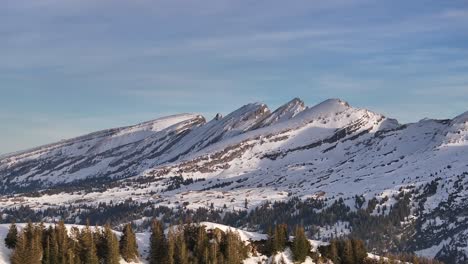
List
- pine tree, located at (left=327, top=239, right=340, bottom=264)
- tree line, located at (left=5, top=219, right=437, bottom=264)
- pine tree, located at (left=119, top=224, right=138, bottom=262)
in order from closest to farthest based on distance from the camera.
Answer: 1. tree line, located at (left=5, top=219, right=437, bottom=264)
2. pine tree, located at (left=119, top=224, right=138, bottom=262)
3. pine tree, located at (left=327, top=239, right=340, bottom=264)

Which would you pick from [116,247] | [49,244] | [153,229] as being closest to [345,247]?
[153,229]

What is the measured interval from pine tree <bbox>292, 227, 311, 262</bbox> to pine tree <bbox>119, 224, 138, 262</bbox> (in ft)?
117

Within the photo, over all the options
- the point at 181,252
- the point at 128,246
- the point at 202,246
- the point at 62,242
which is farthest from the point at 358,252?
the point at 62,242

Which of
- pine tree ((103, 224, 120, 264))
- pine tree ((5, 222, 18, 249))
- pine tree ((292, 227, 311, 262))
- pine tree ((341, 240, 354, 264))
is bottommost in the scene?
pine tree ((341, 240, 354, 264))

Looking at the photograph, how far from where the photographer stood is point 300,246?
5753 inches

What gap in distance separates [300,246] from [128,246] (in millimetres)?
39051

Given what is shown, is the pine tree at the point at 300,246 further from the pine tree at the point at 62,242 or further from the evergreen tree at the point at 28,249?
the evergreen tree at the point at 28,249

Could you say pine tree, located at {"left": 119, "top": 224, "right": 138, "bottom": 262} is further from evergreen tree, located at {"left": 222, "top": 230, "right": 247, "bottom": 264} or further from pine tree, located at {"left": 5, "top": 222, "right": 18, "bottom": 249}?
pine tree, located at {"left": 5, "top": 222, "right": 18, "bottom": 249}

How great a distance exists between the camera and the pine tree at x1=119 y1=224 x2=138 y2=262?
5192 inches

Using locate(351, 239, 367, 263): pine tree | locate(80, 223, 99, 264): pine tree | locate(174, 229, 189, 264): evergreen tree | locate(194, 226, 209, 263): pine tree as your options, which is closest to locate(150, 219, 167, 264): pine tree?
locate(174, 229, 189, 264): evergreen tree

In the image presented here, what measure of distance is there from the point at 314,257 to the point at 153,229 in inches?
1466

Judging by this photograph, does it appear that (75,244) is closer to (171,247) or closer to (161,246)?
(161,246)

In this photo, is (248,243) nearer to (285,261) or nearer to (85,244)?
(285,261)

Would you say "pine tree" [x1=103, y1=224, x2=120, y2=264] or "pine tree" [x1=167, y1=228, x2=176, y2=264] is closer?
"pine tree" [x1=103, y1=224, x2=120, y2=264]
